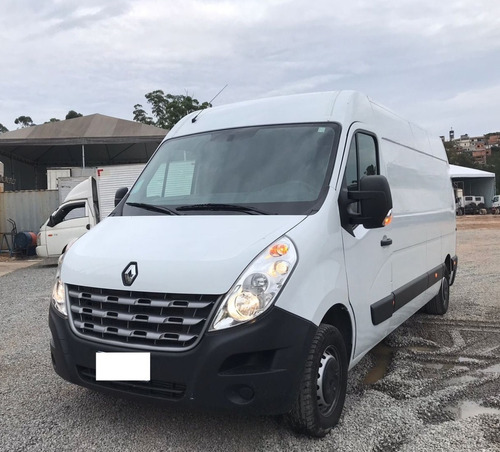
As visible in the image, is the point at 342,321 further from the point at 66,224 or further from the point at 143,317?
the point at 66,224

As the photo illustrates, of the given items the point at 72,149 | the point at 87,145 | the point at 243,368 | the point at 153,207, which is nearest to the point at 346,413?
the point at 243,368

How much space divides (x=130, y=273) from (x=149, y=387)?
657 millimetres

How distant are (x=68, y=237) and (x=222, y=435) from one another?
1236cm

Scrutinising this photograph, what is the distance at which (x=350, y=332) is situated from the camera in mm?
3432

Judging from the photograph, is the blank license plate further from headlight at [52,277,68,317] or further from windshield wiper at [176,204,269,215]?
windshield wiper at [176,204,269,215]

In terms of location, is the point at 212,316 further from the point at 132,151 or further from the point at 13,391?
the point at 132,151

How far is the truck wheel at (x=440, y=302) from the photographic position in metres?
6.39

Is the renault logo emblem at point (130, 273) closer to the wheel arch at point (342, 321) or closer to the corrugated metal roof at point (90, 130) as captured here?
the wheel arch at point (342, 321)

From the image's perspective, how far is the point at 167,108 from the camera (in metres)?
42.2

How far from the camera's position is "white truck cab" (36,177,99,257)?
47.3 ft

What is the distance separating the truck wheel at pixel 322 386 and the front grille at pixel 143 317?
0.72 m

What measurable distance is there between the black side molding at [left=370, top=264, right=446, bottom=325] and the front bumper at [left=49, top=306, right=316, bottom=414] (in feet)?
3.94

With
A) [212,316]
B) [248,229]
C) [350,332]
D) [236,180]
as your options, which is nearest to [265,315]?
[212,316]

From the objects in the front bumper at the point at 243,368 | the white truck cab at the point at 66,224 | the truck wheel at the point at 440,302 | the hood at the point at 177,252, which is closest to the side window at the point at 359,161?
the hood at the point at 177,252
